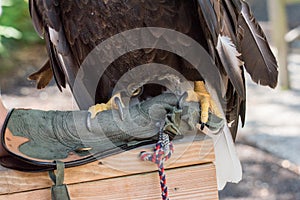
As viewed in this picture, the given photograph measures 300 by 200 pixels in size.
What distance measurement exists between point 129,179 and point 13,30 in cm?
515

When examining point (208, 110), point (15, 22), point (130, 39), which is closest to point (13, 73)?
point (15, 22)

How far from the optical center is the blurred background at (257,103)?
4.52 metres

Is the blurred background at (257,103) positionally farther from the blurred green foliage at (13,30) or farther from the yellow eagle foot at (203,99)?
the yellow eagle foot at (203,99)

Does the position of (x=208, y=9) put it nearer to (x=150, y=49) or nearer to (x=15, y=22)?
(x=150, y=49)

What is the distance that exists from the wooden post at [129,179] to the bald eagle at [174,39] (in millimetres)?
419

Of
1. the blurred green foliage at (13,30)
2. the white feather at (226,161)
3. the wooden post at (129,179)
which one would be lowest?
the blurred green foliage at (13,30)

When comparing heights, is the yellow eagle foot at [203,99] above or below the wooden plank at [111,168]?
below

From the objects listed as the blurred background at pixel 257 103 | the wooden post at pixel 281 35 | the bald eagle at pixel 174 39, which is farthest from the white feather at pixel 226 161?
the wooden post at pixel 281 35

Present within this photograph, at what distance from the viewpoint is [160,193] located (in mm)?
1670

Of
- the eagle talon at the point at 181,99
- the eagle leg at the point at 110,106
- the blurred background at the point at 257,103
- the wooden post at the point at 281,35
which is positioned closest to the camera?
the eagle talon at the point at 181,99

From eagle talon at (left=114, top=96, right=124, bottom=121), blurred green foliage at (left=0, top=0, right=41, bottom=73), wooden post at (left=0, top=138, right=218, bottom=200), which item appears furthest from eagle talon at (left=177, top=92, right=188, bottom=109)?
blurred green foliage at (left=0, top=0, right=41, bottom=73)

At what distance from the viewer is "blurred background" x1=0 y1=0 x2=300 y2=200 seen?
4.52 meters

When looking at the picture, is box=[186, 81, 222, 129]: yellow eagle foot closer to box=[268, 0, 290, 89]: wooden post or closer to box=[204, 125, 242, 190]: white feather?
box=[204, 125, 242, 190]: white feather

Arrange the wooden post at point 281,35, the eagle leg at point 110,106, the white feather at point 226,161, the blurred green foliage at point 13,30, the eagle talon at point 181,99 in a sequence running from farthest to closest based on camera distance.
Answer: the wooden post at point 281,35 → the blurred green foliage at point 13,30 → the white feather at point 226,161 → the eagle leg at point 110,106 → the eagle talon at point 181,99
